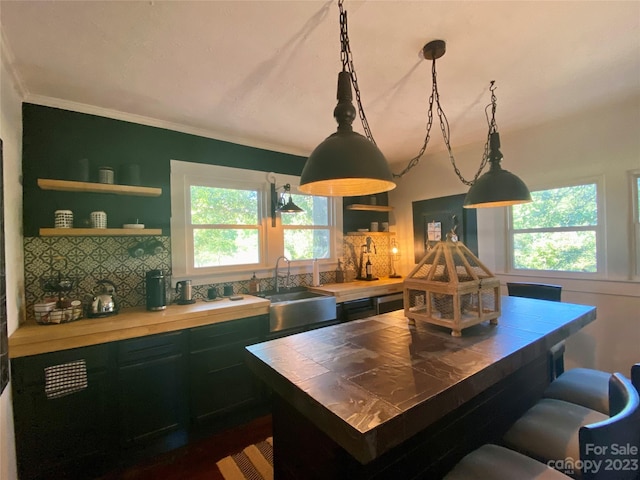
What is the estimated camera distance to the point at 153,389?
6.77 ft

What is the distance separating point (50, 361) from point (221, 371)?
107 cm

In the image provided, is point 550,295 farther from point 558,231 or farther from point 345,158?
point 345,158

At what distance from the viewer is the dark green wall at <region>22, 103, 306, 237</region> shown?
2148mm

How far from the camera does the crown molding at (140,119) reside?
2168 millimetres

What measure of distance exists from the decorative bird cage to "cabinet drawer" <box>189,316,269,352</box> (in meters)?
1.39

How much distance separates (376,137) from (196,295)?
250 centimetres

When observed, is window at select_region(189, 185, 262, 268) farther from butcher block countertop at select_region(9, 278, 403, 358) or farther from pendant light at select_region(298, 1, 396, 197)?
pendant light at select_region(298, 1, 396, 197)

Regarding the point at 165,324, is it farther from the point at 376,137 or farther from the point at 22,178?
the point at 376,137

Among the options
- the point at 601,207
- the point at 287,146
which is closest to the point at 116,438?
the point at 287,146

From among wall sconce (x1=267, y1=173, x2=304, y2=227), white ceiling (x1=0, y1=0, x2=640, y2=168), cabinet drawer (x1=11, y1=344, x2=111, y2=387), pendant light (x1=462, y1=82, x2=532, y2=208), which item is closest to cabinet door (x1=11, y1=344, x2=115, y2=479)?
cabinet drawer (x1=11, y1=344, x2=111, y2=387)

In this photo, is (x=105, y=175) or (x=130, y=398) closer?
(x=130, y=398)

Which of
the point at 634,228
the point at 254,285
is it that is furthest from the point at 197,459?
the point at 634,228

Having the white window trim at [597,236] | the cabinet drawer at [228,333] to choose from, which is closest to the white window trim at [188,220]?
the cabinet drawer at [228,333]

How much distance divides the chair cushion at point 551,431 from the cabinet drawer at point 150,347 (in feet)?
6.87
